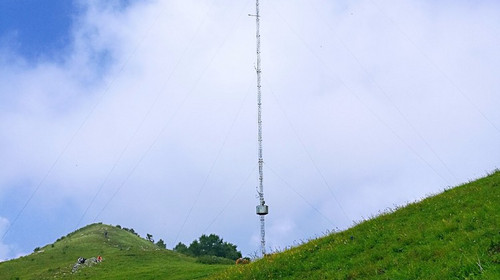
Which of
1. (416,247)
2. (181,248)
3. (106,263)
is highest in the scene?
(181,248)

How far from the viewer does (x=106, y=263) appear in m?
58.2

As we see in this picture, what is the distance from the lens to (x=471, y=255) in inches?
594

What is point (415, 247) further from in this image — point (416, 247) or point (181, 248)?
point (181, 248)

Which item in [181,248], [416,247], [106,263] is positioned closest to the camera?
[416,247]

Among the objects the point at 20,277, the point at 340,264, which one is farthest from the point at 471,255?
the point at 20,277

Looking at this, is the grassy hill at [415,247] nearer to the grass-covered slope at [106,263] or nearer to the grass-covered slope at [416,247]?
the grass-covered slope at [416,247]

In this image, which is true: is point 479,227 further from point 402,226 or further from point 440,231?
point 402,226

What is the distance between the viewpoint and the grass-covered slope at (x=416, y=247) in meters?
15.2

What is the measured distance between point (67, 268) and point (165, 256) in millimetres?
11495

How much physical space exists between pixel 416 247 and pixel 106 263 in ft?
155

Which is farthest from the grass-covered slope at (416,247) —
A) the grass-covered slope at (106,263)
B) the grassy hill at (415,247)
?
the grass-covered slope at (106,263)

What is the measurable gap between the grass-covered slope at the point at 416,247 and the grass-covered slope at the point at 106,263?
52.5 feet

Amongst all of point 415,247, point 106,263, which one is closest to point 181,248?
point 106,263

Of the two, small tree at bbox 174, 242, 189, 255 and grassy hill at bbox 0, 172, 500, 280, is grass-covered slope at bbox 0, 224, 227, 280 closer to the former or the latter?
grassy hill at bbox 0, 172, 500, 280
